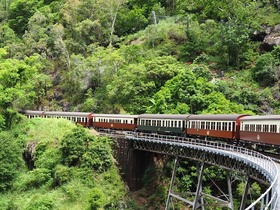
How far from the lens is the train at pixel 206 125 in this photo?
93.6 ft

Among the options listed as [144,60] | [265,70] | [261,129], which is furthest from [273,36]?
[261,129]

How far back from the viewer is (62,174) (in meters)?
36.8

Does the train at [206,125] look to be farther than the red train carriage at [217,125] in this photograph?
No

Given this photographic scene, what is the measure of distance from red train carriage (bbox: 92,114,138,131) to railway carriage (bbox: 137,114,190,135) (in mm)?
1146

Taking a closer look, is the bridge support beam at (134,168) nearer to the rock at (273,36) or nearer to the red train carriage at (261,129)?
the red train carriage at (261,129)

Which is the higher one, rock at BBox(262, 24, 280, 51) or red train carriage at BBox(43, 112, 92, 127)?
rock at BBox(262, 24, 280, 51)

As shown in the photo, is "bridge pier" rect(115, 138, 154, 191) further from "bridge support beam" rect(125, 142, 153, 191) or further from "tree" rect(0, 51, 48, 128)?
"tree" rect(0, 51, 48, 128)

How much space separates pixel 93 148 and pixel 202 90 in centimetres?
1586

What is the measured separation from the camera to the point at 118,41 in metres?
77.4

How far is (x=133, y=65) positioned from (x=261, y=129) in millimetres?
29190

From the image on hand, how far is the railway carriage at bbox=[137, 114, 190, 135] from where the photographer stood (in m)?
38.8

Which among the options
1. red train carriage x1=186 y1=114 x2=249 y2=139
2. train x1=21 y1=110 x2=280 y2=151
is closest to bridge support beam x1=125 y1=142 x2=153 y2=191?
train x1=21 y1=110 x2=280 y2=151

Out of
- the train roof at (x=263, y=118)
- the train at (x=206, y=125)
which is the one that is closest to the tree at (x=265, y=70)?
the train at (x=206, y=125)

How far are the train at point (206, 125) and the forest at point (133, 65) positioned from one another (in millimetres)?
4862
